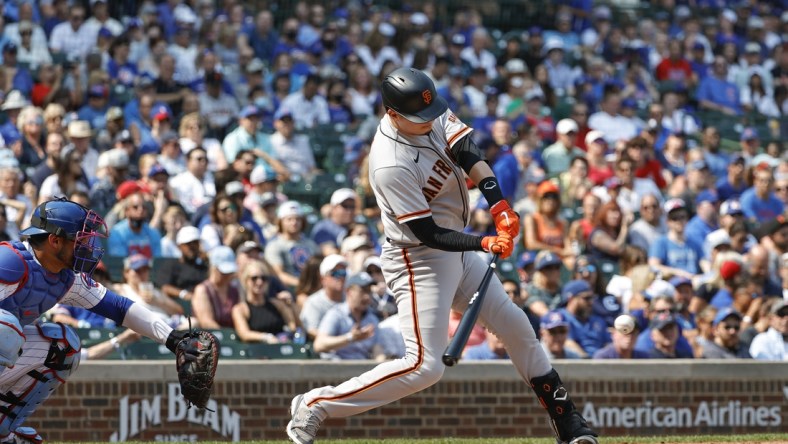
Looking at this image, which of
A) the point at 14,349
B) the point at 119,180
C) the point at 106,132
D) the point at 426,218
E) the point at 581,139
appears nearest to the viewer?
the point at 14,349

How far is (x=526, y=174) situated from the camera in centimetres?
1291

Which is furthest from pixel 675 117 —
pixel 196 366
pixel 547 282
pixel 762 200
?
pixel 196 366

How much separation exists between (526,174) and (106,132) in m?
4.13

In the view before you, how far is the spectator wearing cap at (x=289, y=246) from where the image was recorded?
35.8 ft

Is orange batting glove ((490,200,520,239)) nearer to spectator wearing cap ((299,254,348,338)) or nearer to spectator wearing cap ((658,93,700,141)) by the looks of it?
spectator wearing cap ((299,254,348,338))

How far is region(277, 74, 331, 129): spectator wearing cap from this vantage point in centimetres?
1415

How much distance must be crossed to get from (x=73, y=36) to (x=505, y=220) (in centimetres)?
968

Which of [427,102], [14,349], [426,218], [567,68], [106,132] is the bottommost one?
[567,68]

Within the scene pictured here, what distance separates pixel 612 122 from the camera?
49.2ft

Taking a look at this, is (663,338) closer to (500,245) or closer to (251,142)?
(500,245)

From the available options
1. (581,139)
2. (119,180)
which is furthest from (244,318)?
(581,139)

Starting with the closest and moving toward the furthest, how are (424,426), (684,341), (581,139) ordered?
(424,426) → (684,341) → (581,139)

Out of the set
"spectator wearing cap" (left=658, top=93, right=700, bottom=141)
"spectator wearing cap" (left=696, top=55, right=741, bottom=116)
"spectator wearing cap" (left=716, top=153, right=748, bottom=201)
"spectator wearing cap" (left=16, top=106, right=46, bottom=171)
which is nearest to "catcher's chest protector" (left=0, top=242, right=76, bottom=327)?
"spectator wearing cap" (left=16, top=106, right=46, bottom=171)

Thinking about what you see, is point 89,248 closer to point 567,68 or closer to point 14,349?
point 14,349
